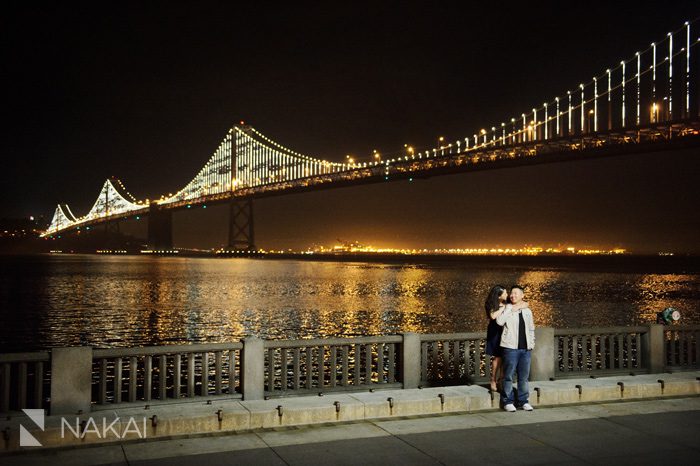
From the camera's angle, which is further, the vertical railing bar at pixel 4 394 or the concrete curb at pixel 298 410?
the vertical railing bar at pixel 4 394

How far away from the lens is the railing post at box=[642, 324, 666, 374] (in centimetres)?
1076

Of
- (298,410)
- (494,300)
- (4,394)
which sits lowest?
(298,410)

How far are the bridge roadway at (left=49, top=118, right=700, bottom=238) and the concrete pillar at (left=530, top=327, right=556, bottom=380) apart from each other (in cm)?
5314

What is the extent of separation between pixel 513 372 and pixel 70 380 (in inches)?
197

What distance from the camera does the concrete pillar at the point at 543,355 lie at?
32.7 ft

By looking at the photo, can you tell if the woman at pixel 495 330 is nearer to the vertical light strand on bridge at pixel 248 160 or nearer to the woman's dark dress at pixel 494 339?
the woman's dark dress at pixel 494 339

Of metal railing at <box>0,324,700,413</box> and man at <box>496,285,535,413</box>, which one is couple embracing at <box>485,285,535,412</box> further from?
metal railing at <box>0,324,700,413</box>

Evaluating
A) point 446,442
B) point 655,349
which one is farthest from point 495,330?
point 655,349

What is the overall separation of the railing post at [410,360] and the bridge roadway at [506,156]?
2141 inches

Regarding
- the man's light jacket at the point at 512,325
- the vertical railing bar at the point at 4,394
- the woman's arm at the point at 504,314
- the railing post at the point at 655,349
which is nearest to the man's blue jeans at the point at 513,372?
the man's light jacket at the point at 512,325

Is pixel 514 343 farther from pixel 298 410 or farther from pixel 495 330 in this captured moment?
pixel 298 410

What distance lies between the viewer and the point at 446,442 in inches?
286

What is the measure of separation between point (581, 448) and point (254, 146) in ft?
419

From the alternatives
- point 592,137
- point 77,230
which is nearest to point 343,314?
point 592,137
